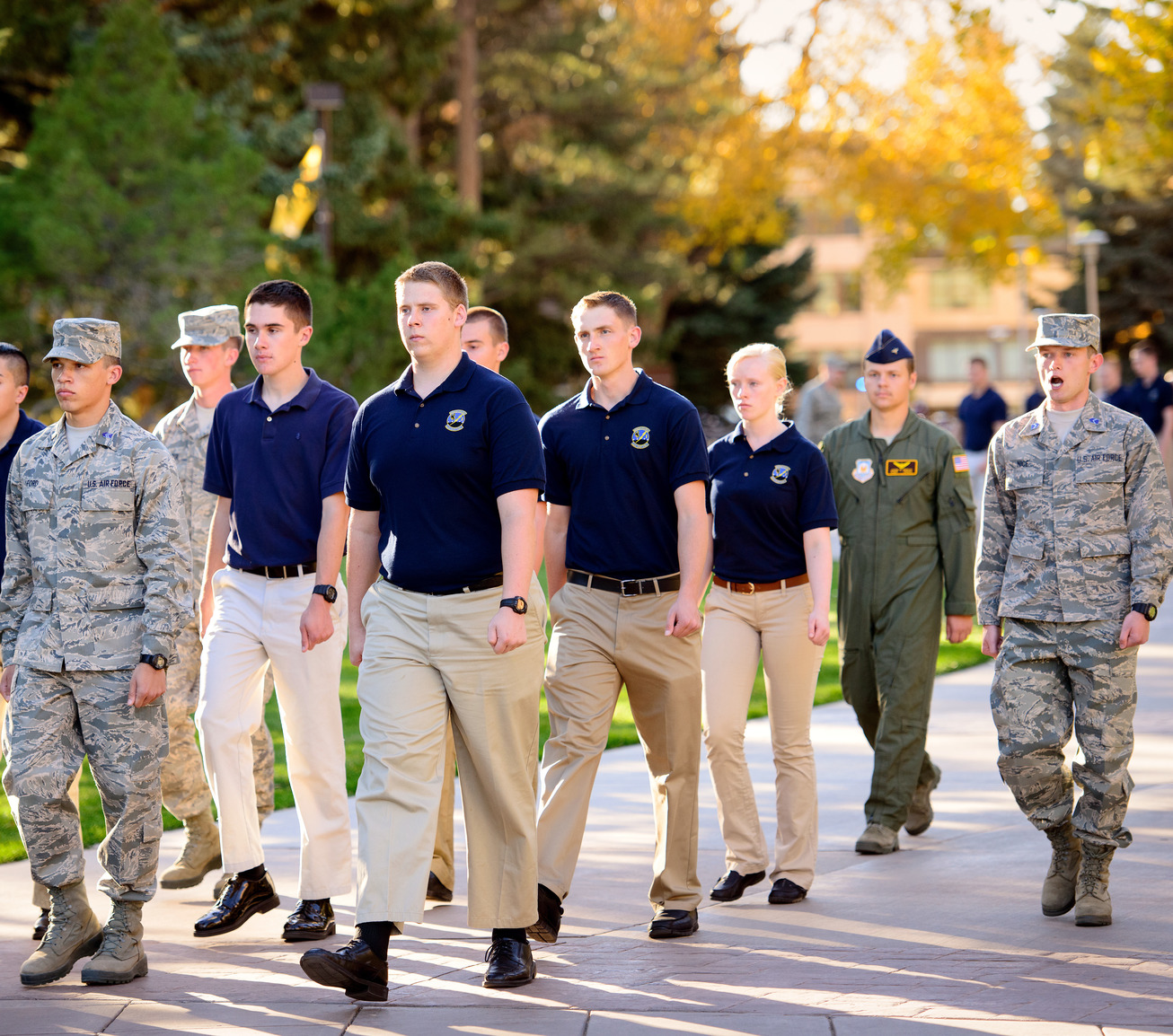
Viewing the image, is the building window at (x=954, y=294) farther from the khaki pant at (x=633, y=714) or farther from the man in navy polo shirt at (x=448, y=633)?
the man in navy polo shirt at (x=448, y=633)

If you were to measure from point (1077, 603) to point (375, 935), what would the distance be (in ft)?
9.32

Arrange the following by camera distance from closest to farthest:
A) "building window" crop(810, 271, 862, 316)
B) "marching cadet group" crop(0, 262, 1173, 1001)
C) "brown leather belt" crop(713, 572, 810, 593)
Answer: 1. "marching cadet group" crop(0, 262, 1173, 1001)
2. "brown leather belt" crop(713, 572, 810, 593)
3. "building window" crop(810, 271, 862, 316)

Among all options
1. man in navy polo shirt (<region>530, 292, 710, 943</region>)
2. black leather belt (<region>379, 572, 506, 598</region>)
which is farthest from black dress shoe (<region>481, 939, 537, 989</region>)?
black leather belt (<region>379, 572, 506, 598</region>)

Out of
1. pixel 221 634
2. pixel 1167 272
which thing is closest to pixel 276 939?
pixel 221 634

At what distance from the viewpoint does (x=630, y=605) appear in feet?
19.7

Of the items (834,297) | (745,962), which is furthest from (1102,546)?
(834,297)

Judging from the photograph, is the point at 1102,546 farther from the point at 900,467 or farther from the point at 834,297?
the point at 834,297

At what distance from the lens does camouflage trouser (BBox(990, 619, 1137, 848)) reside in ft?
19.6

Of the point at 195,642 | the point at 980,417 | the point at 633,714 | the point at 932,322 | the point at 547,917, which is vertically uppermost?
the point at 932,322

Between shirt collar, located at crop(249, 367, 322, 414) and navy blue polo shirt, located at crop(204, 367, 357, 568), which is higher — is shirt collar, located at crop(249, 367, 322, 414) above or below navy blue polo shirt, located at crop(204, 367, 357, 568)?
above

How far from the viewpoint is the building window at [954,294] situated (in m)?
89.9

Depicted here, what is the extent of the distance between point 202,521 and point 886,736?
3.16m

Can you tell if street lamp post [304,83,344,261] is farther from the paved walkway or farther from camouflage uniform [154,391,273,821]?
the paved walkway

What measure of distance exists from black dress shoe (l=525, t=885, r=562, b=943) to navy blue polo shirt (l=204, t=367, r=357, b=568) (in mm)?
1514
